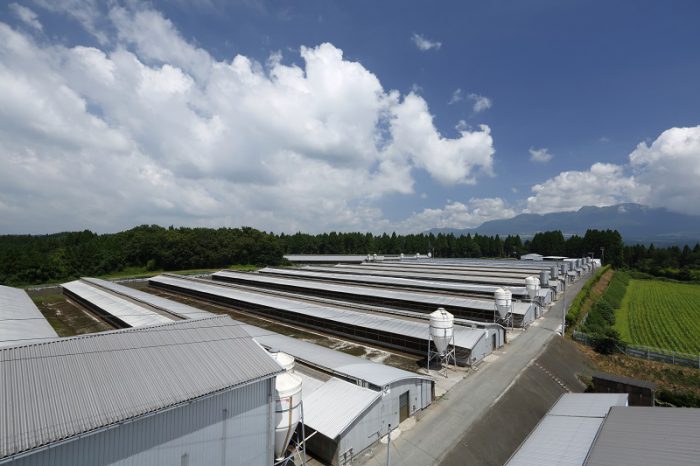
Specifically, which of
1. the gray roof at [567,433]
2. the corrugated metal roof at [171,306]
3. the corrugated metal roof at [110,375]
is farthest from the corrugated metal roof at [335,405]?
the corrugated metal roof at [171,306]

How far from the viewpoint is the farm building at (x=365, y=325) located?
26.3 m

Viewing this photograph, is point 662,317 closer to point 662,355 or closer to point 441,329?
point 662,355

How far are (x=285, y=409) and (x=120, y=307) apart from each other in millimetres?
31101

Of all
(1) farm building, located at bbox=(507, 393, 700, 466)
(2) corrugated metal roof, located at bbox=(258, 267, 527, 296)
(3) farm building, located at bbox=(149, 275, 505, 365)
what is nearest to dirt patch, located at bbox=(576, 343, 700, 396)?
(3) farm building, located at bbox=(149, 275, 505, 365)

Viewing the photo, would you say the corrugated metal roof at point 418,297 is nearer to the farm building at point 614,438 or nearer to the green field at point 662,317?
the green field at point 662,317

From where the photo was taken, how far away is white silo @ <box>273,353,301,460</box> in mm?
13617

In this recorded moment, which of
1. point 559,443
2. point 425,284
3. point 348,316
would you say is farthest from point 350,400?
point 425,284

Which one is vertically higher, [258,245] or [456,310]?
[258,245]

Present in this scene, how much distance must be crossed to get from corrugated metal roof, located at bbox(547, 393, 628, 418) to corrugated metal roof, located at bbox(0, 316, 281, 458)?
15747 mm

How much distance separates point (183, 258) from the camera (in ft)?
305

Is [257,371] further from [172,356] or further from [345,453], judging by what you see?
[345,453]

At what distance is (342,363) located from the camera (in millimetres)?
20281

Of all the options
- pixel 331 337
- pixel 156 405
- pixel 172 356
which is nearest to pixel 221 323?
pixel 172 356

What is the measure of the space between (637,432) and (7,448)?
20885 millimetres
